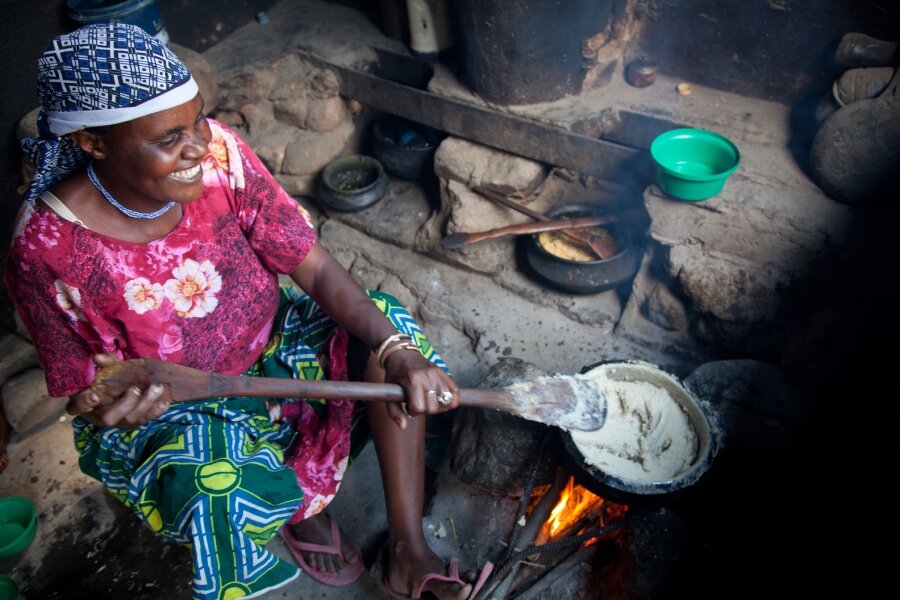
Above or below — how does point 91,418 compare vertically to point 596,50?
below

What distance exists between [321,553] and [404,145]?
8.35ft

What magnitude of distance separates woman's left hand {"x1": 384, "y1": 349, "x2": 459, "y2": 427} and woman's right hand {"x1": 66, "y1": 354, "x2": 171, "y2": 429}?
66 centimetres

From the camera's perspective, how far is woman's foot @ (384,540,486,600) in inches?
84.6

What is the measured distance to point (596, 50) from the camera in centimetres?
333

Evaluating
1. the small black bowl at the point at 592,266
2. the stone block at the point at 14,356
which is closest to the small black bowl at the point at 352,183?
the small black bowl at the point at 592,266

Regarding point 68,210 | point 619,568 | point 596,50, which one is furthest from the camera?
point 596,50

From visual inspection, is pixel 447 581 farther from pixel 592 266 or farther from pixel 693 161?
pixel 693 161

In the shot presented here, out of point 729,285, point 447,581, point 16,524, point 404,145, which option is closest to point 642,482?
point 447,581

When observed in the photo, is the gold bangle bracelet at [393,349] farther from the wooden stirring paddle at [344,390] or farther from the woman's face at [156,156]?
the woman's face at [156,156]

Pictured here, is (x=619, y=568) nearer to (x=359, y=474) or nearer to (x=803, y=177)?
(x=359, y=474)

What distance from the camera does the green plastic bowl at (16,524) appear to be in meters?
2.56

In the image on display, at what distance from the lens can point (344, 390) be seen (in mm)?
1774

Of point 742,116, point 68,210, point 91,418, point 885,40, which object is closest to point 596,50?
point 742,116

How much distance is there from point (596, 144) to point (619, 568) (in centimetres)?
215
